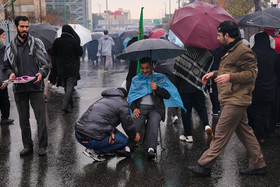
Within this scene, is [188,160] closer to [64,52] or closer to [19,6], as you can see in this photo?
[64,52]

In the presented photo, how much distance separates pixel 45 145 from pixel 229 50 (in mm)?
3043

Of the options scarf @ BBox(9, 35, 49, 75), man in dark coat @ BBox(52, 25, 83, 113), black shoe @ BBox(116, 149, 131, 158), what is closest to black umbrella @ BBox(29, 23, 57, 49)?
man in dark coat @ BBox(52, 25, 83, 113)

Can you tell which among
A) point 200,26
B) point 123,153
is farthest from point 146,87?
point 200,26

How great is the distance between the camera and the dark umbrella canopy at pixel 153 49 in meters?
5.35

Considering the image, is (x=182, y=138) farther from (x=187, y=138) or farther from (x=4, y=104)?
(x=4, y=104)

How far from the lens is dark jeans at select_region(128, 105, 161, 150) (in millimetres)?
5570

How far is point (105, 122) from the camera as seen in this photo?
5254 millimetres

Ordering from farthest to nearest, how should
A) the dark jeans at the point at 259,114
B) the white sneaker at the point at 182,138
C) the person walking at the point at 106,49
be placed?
the person walking at the point at 106,49
the white sneaker at the point at 182,138
the dark jeans at the point at 259,114

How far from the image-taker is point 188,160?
5.49m

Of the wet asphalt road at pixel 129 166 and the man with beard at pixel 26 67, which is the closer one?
the wet asphalt road at pixel 129 166

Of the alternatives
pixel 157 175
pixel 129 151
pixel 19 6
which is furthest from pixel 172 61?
pixel 19 6

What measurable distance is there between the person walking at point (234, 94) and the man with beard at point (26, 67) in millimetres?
2384

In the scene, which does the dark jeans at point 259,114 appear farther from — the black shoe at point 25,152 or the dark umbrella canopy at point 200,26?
the black shoe at point 25,152

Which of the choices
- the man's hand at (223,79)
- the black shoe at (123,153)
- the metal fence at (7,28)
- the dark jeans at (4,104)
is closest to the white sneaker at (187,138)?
the black shoe at (123,153)
